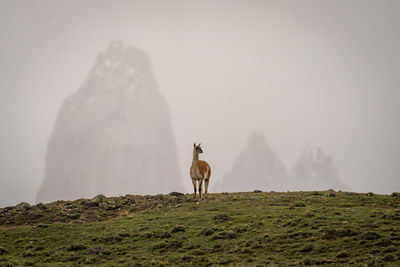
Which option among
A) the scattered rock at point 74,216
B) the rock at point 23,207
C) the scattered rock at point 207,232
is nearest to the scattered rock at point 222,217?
the scattered rock at point 207,232

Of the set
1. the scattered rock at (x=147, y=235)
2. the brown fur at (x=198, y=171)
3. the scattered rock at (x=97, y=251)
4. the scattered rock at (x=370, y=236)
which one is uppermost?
the brown fur at (x=198, y=171)

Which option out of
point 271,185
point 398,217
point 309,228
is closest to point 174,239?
point 309,228

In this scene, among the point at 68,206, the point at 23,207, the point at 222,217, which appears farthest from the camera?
the point at 23,207

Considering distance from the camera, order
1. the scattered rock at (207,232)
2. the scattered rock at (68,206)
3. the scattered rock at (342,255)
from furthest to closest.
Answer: the scattered rock at (68,206) → the scattered rock at (207,232) → the scattered rock at (342,255)

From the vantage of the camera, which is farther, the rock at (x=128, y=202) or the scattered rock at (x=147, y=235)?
the rock at (x=128, y=202)

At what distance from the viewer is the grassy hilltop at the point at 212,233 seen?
73.5ft

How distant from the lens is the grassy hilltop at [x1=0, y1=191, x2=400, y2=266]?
22391 mm

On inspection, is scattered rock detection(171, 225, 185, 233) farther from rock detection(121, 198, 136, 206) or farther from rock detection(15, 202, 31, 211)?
rock detection(15, 202, 31, 211)

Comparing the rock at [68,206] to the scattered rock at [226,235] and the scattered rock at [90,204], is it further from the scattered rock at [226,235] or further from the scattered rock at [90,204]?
the scattered rock at [226,235]

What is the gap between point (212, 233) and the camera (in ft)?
89.4

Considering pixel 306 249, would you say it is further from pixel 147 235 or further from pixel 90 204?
pixel 90 204

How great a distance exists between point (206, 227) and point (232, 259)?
648cm

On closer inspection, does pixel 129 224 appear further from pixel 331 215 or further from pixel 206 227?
pixel 331 215

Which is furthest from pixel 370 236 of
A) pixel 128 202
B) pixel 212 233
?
pixel 128 202
